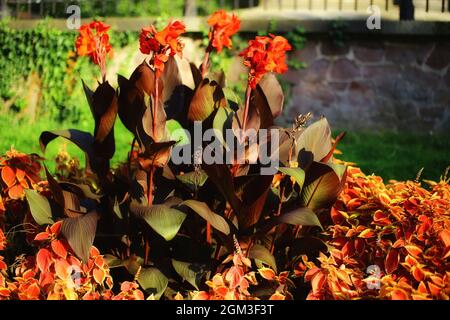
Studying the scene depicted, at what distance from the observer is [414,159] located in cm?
508

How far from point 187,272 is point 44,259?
21.2 inches

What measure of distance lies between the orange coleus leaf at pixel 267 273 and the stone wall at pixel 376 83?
13.1 feet

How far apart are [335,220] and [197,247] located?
57 cm

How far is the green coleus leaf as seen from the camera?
2.29 meters


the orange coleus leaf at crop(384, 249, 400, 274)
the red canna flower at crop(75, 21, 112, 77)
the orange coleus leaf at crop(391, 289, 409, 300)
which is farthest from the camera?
the red canna flower at crop(75, 21, 112, 77)

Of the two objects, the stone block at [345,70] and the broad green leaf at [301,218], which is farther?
the stone block at [345,70]

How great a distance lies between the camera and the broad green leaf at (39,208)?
2527 millimetres

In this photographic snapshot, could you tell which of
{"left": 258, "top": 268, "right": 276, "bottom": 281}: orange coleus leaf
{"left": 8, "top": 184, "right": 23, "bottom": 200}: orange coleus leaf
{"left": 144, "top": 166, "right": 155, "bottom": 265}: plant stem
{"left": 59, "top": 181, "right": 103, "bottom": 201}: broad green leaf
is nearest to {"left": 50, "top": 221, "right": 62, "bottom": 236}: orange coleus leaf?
{"left": 59, "top": 181, "right": 103, "bottom": 201}: broad green leaf

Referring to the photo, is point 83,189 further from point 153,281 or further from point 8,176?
point 8,176

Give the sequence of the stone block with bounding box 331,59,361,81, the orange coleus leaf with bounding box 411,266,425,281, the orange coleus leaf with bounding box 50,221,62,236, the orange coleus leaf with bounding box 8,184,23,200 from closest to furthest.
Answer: the orange coleus leaf with bounding box 411,266,425,281 → the orange coleus leaf with bounding box 50,221,62,236 → the orange coleus leaf with bounding box 8,184,23,200 → the stone block with bounding box 331,59,361,81

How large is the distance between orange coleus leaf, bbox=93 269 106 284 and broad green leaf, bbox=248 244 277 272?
549 millimetres

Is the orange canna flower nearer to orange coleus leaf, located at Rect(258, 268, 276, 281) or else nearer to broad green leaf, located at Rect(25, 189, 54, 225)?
broad green leaf, located at Rect(25, 189, 54, 225)

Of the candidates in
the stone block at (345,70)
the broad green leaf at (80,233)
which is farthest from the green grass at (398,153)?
the broad green leaf at (80,233)

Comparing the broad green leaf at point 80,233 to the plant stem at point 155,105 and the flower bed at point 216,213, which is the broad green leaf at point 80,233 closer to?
the flower bed at point 216,213
